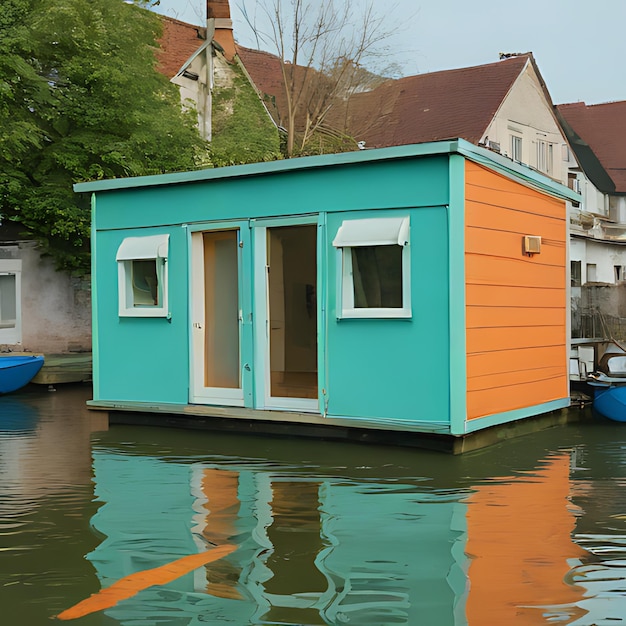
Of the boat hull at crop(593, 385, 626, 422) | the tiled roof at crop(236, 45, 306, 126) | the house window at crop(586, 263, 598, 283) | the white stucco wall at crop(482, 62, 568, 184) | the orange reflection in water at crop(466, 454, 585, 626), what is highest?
the tiled roof at crop(236, 45, 306, 126)

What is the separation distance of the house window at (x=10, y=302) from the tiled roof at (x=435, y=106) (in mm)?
11700

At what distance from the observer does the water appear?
4.49 metres

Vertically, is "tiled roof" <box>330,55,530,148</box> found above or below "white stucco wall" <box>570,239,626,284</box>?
above

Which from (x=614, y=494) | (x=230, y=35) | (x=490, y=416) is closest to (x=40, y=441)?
(x=490, y=416)

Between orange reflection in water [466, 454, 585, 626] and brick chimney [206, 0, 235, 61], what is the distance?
69.8 feet

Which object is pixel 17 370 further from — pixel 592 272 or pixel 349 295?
pixel 592 272

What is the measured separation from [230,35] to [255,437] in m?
19.4

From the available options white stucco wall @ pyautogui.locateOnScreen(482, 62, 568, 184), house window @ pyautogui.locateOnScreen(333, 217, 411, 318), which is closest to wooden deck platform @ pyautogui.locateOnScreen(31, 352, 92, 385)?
house window @ pyautogui.locateOnScreen(333, 217, 411, 318)

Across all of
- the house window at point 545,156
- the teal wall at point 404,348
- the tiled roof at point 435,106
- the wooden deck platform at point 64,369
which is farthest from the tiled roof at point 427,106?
the teal wall at point 404,348

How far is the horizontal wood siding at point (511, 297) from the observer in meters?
8.94

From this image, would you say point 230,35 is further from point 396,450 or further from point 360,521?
point 360,521

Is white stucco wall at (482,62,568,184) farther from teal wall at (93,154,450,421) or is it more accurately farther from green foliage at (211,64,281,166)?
teal wall at (93,154,450,421)

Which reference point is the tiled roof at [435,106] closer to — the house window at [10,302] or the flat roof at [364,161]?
the house window at [10,302]

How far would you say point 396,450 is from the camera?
9094 millimetres
